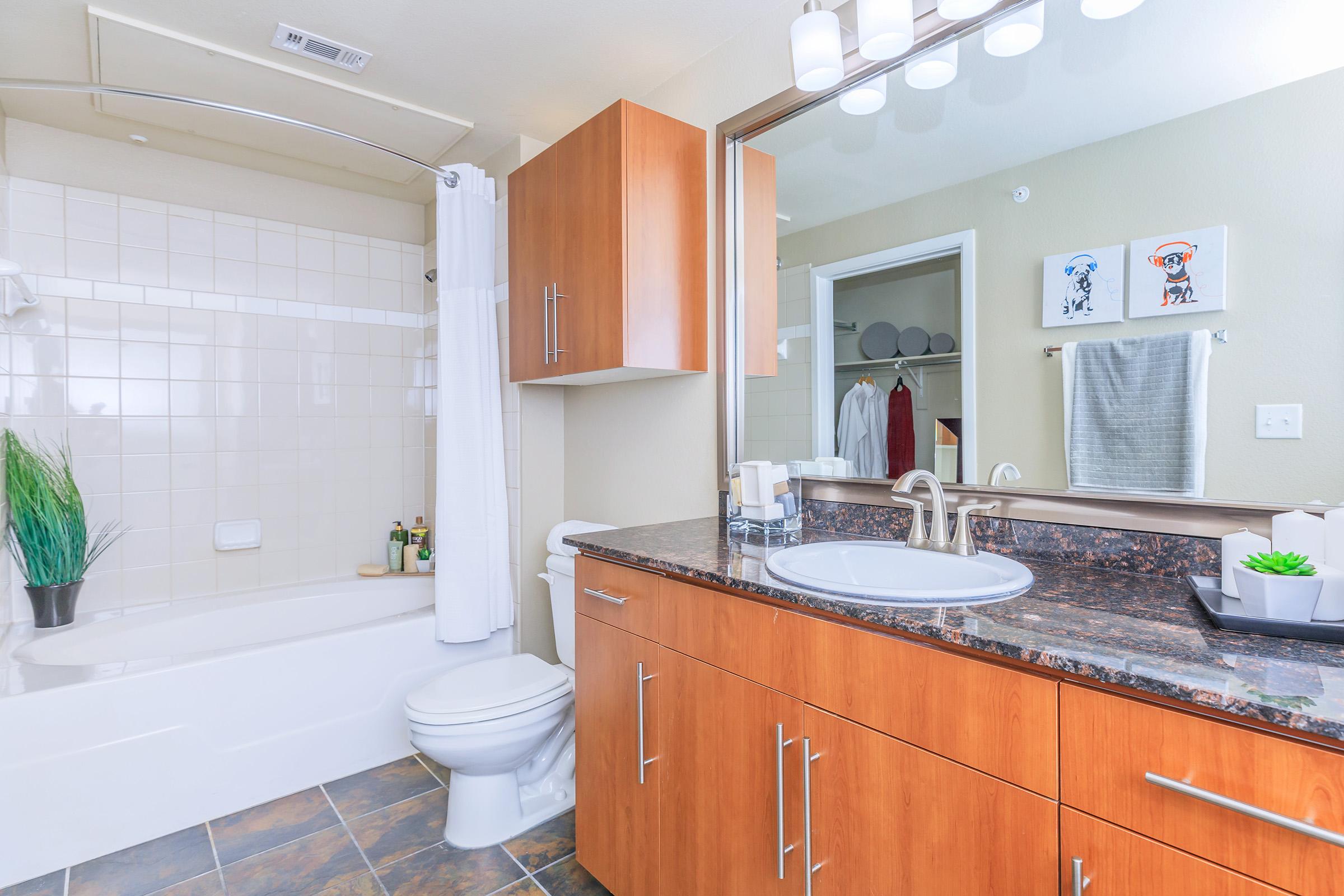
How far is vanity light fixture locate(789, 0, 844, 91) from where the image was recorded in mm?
1543

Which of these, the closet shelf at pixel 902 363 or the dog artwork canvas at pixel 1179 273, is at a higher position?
the dog artwork canvas at pixel 1179 273

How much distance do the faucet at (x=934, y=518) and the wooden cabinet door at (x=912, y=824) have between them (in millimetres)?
488

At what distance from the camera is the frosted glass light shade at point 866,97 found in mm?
1650

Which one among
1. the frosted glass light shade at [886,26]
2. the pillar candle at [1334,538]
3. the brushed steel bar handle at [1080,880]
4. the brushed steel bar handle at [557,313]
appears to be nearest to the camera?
the brushed steel bar handle at [1080,880]

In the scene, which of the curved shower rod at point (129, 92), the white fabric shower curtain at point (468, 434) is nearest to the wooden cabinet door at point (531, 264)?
the white fabric shower curtain at point (468, 434)

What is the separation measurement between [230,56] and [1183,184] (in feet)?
8.41

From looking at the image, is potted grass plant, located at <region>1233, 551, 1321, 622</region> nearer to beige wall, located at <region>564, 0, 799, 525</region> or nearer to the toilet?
beige wall, located at <region>564, 0, 799, 525</region>

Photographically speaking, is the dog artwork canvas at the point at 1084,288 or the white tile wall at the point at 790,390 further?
the white tile wall at the point at 790,390

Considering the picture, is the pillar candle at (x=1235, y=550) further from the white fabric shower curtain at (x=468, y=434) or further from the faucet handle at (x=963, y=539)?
the white fabric shower curtain at (x=468, y=434)

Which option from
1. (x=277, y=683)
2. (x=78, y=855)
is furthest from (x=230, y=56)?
(x=78, y=855)

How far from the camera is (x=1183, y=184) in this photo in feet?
3.86

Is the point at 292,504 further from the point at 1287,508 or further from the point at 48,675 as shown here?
the point at 1287,508

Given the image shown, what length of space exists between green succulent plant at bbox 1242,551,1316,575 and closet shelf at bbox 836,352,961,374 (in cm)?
71

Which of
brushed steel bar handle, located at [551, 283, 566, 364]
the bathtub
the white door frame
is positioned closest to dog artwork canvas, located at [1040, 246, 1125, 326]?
the white door frame
